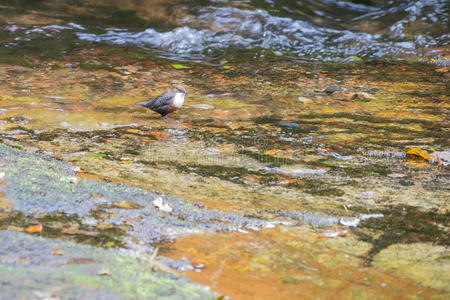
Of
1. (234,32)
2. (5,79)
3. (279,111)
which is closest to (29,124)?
(5,79)

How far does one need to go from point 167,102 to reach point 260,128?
1.01 metres

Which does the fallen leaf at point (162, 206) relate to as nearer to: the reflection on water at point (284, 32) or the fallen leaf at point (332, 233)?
the fallen leaf at point (332, 233)

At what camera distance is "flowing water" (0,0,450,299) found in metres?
2.31

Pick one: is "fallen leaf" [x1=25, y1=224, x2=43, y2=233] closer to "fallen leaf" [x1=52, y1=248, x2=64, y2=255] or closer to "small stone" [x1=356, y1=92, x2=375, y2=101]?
"fallen leaf" [x1=52, y1=248, x2=64, y2=255]

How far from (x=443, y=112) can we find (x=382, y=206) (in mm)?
2754

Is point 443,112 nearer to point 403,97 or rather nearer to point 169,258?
point 403,97

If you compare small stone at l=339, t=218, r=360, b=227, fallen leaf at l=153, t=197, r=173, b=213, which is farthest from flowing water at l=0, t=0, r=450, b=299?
fallen leaf at l=153, t=197, r=173, b=213

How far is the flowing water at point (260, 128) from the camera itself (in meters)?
2.31

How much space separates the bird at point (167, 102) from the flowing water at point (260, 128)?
131 mm

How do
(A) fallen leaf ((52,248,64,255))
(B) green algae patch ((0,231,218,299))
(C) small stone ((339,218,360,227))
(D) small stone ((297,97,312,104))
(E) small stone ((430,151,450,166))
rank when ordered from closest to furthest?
(B) green algae patch ((0,231,218,299)), (A) fallen leaf ((52,248,64,255)), (C) small stone ((339,218,360,227)), (E) small stone ((430,151,450,166)), (D) small stone ((297,97,312,104))

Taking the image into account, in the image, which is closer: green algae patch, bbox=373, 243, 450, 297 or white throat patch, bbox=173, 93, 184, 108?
green algae patch, bbox=373, 243, 450, 297

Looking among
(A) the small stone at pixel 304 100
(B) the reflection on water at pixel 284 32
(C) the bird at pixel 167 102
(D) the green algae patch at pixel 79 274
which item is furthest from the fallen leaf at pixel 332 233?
(B) the reflection on water at pixel 284 32

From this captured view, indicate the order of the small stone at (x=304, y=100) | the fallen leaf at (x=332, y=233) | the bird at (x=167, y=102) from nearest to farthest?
the fallen leaf at (x=332, y=233)
the bird at (x=167, y=102)
the small stone at (x=304, y=100)

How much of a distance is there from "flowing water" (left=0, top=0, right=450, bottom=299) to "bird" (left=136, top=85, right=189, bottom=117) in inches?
5.2
